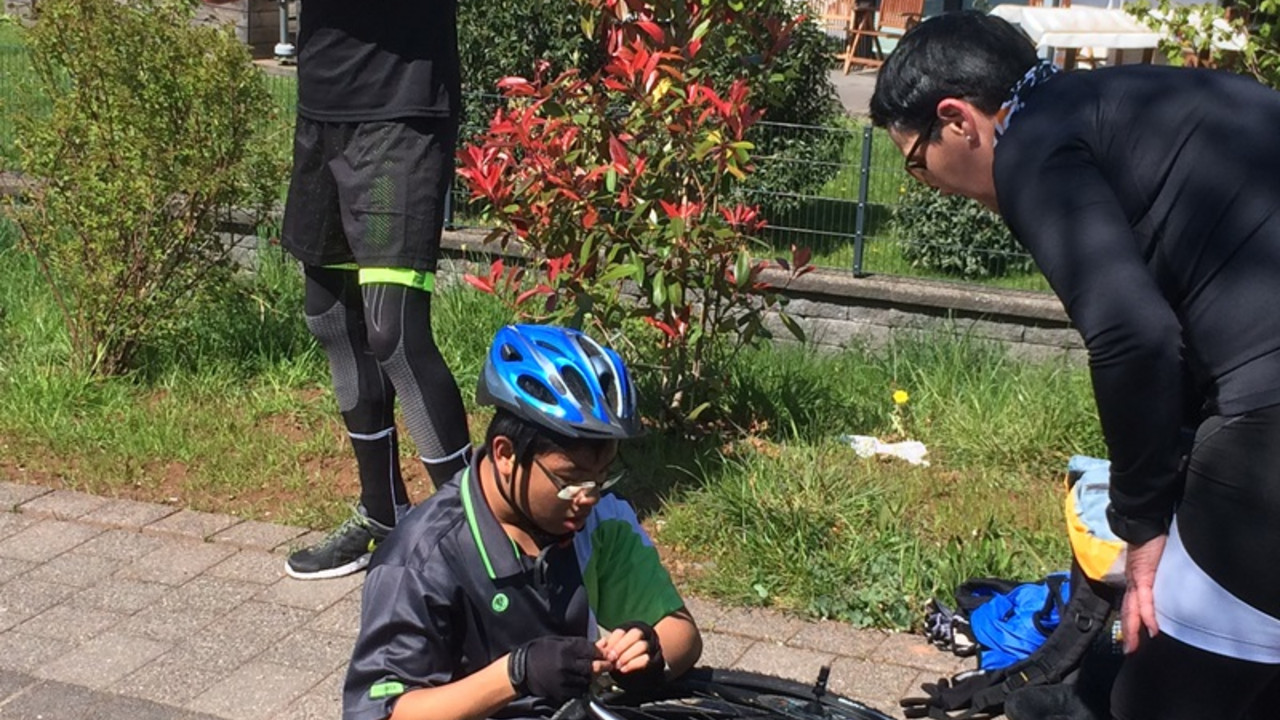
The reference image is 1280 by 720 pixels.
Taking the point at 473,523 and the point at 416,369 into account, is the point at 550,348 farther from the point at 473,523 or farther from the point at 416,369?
the point at 416,369

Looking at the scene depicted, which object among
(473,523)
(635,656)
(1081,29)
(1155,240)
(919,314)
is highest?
(1081,29)

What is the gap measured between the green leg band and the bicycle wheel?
2338 millimetres

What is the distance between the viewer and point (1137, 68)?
296 cm

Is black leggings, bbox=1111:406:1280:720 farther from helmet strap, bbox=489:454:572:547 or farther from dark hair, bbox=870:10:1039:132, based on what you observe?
helmet strap, bbox=489:454:572:547

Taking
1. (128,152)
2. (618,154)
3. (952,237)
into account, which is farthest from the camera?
(952,237)

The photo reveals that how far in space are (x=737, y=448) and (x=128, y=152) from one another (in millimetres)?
2766

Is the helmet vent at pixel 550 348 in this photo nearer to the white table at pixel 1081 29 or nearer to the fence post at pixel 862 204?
the fence post at pixel 862 204

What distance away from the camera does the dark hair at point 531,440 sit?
2730 mm

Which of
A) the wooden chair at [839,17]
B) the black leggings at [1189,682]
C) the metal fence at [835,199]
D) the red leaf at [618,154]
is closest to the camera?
the black leggings at [1189,682]

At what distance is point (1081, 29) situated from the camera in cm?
1173

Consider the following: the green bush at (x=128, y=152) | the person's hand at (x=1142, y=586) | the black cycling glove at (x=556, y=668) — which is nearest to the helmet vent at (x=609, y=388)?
the black cycling glove at (x=556, y=668)

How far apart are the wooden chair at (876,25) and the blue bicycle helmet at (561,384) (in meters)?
17.0

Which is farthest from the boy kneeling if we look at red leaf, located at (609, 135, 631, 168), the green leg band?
red leaf, located at (609, 135, 631, 168)

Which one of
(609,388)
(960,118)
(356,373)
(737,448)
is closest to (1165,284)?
(960,118)
